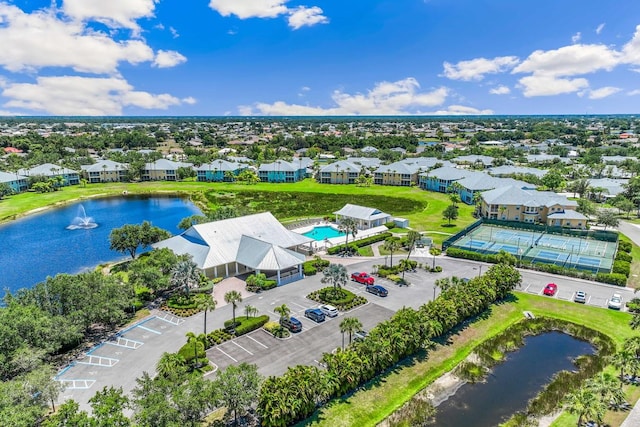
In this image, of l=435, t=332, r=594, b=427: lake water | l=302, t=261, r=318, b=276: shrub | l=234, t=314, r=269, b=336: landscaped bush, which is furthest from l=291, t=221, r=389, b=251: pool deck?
l=435, t=332, r=594, b=427: lake water

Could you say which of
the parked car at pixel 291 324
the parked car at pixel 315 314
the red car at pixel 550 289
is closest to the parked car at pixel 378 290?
the parked car at pixel 315 314

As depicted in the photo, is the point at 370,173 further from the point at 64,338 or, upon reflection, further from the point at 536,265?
the point at 64,338

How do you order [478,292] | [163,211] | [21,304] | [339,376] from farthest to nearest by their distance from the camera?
[163,211] → [478,292] → [21,304] → [339,376]

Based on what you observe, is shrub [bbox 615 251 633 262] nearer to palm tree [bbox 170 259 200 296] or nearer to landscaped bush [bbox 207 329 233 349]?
landscaped bush [bbox 207 329 233 349]

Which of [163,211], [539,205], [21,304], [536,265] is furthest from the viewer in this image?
[163,211]

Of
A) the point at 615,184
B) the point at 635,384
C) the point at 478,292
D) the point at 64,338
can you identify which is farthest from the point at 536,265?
the point at 615,184

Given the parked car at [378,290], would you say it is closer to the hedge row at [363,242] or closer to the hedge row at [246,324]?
the hedge row at [246,324]
